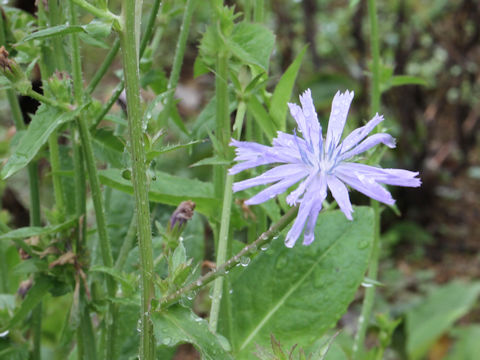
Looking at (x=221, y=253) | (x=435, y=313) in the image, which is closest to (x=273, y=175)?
(x=221, y=253)

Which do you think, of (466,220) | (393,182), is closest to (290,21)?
(466,220)

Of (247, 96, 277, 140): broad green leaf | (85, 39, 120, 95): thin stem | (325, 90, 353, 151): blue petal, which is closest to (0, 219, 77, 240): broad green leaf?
(85, 39, 120, 95): thin stem

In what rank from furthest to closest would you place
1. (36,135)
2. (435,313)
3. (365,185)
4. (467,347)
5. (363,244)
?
(435,313) < (467,347) < (363,244) < (36,135) < (365,185)

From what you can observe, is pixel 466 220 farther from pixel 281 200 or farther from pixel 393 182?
pixel 393 182

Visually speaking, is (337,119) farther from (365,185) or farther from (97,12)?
(97,12)

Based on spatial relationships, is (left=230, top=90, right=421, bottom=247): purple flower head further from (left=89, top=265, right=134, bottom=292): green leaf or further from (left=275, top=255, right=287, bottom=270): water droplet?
(left=275, top=255, right=287, bottom=270): water droplet

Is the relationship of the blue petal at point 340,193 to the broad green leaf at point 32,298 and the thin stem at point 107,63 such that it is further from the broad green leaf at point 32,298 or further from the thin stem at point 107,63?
the broad green leaf at point 32,298

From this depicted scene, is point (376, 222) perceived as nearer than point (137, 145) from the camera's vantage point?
No
